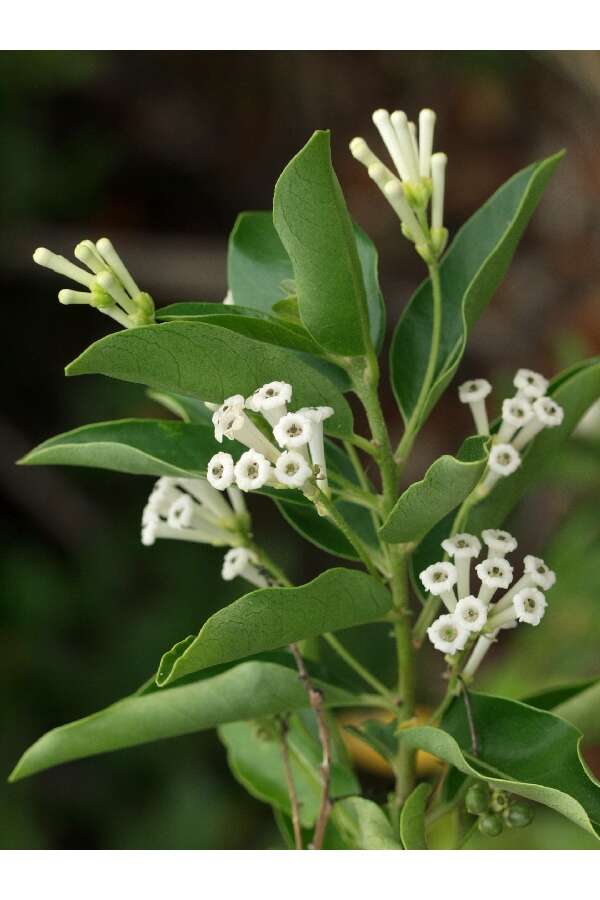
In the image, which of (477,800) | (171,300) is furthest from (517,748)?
(171,300)

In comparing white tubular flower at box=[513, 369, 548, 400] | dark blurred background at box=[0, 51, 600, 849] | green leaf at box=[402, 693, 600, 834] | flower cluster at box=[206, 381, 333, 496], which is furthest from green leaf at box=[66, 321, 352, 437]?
dark blurred background at box=[0, 51, 600, 849]

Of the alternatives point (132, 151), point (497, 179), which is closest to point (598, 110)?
point (497, 179)

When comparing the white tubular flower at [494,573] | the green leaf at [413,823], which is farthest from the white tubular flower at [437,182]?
the green leaf at [413,823]

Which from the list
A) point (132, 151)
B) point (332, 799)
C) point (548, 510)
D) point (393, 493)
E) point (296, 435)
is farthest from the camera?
point (132, 151)

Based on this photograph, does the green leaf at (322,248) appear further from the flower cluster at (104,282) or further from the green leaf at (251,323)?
the flower cluster at (104,282)

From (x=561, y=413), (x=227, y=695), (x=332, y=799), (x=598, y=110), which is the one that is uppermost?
(x=598, y=110)

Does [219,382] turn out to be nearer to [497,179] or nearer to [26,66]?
[26,66]
